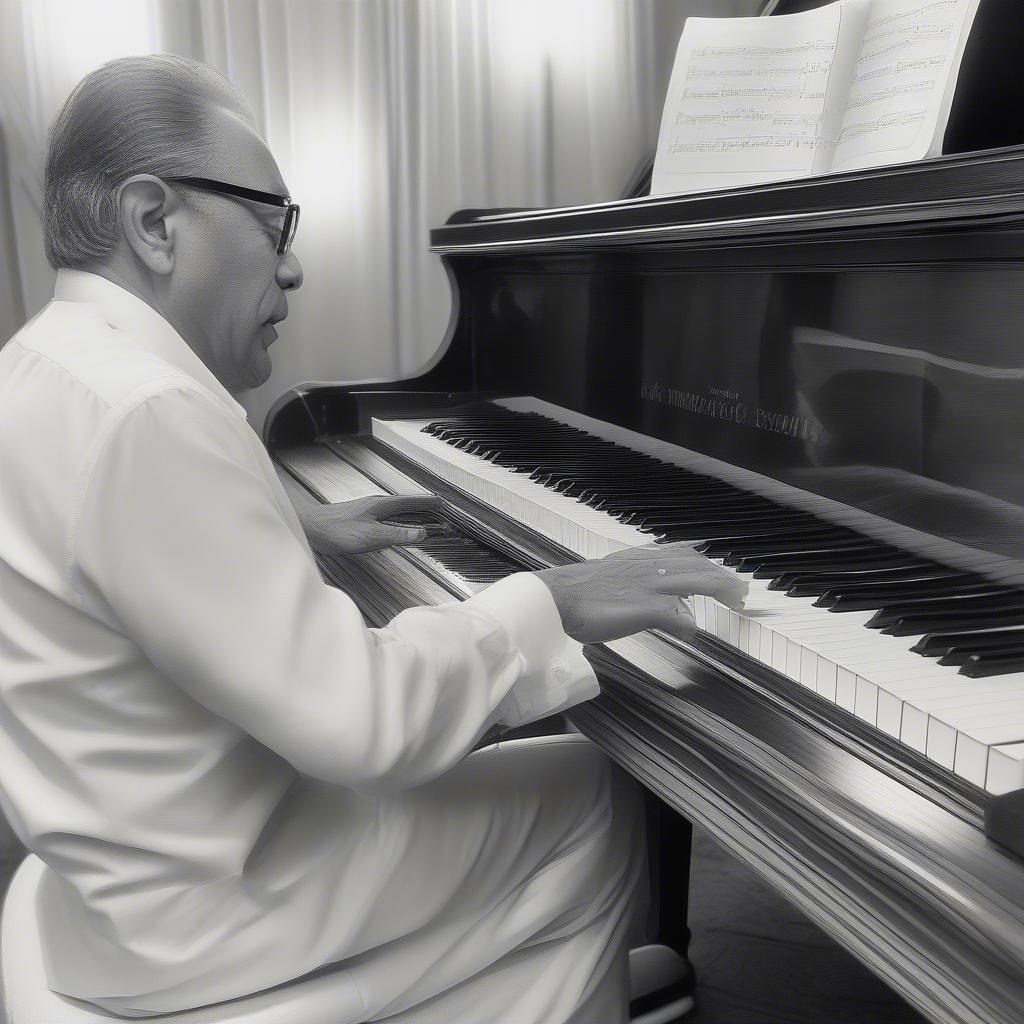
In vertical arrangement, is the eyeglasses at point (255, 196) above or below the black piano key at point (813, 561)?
above

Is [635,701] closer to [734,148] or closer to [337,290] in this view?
[734,148]

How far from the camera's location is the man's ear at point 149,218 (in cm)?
106

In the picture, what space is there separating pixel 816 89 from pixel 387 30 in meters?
2.08

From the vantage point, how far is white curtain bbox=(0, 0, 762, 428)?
320 centimetres

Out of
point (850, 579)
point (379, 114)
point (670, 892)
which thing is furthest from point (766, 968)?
point (379, 114)

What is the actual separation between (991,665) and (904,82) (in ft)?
3.55

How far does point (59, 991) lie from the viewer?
1052 millimetres

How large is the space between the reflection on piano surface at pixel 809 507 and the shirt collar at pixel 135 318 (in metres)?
0.50

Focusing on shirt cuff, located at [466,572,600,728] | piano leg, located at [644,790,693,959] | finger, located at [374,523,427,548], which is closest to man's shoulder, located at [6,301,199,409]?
shirt cuff, located at [466,572,600,728]

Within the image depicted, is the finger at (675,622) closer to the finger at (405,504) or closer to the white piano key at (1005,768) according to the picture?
the white piano key at (1005,768)

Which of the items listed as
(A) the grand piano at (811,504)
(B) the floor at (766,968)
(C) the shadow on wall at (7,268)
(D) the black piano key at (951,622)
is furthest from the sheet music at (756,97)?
(C) the shadow on wall at (7,268)

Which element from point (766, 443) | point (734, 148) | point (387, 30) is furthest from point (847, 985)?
point (387, 30)

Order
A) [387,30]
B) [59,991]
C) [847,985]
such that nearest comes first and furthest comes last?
[59,991]
[847,985]
[387,30]

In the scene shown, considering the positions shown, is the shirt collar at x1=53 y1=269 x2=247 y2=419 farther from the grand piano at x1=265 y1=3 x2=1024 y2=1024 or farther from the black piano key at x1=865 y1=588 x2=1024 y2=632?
the black piano key at x1=865 y1=588 x2=1024 y2=632
